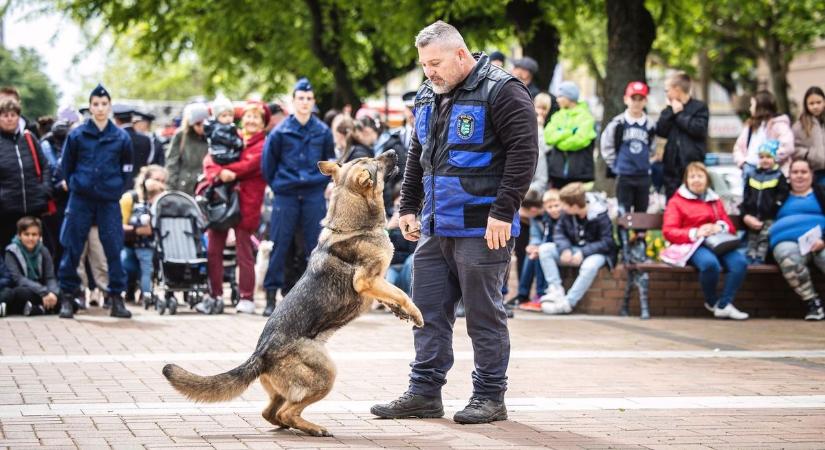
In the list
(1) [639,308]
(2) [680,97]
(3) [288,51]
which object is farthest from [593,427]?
(3) [288,51]

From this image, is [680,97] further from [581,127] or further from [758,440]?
[758,440]

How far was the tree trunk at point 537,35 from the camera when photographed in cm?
2100

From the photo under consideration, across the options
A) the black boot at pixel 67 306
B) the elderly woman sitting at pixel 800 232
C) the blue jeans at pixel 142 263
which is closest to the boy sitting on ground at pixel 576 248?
the elderly woman sitting at pixel 800 232

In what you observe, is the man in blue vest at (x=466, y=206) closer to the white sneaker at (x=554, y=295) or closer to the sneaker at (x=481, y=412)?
the sneaker at (x=481, y=412)

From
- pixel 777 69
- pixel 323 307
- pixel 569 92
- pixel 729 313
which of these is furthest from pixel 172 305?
pixel 777 69

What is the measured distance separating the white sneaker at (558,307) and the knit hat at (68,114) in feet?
19.8

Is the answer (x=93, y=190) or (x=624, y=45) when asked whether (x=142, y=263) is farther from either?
(x=624, y=45)

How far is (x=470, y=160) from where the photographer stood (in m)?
7.15

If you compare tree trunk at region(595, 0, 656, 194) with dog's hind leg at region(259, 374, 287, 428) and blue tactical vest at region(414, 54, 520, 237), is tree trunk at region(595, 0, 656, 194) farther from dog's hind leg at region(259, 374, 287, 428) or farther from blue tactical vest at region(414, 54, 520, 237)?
dog's hind leg at region(259, 374, 287, 428)

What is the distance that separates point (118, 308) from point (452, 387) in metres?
5.18

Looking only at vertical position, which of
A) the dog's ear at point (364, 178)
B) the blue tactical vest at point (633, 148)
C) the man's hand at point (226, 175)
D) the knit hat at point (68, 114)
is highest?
the knit hat at point (68, 114)

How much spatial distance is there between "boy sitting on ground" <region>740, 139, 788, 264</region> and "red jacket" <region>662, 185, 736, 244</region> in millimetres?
422

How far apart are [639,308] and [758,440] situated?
6.88 metres

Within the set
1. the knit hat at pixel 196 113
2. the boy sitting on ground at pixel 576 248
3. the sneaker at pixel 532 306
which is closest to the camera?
the boy sitting on ground at pixel 576 248
